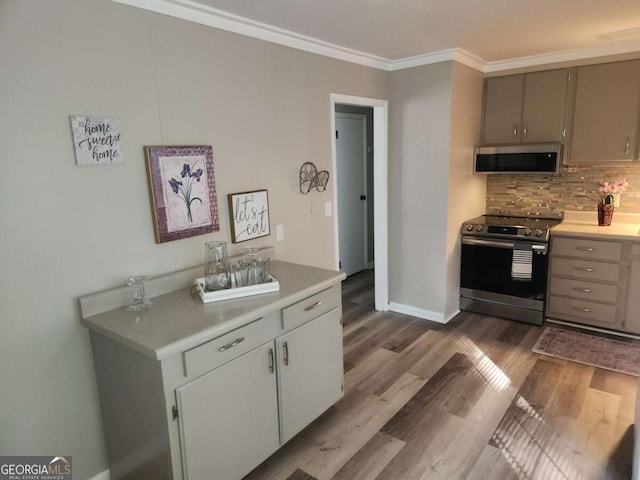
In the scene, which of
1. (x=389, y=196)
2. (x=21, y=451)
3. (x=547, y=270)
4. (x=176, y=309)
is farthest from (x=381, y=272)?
(x=21, y=451)

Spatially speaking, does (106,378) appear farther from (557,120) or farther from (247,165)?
(557,120)

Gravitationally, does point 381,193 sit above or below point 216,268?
above

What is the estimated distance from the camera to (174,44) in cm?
213

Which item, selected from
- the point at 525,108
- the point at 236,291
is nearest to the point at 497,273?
the point at 525,108

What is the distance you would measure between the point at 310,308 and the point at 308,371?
35cm

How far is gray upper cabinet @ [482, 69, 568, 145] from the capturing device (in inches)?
144

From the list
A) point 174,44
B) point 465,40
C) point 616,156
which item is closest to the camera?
point 174,44

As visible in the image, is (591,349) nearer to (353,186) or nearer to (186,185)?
(353,186)

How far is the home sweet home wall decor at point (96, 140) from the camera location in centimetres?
181

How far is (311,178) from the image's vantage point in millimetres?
3066

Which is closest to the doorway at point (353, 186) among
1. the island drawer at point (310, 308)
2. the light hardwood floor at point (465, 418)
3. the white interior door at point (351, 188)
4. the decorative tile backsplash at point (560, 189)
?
the white interior door at point (351, 188)

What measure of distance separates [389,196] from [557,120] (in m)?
1.61

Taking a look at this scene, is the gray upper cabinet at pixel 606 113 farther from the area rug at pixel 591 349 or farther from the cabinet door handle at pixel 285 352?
the cabinet door handle at pixel 285 352

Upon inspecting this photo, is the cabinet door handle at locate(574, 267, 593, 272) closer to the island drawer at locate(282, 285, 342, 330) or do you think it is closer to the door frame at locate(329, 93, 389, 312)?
the door frame at locate(329, 93, 389, 312)
